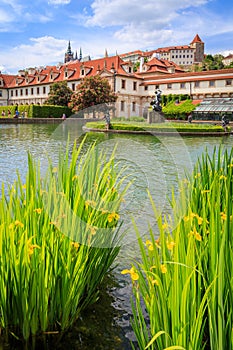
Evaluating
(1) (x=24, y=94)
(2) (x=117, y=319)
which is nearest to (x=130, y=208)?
(2) (x=117, y=319)

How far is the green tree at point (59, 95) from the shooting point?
5275 centimetres

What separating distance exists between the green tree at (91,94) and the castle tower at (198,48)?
7836 centimetres

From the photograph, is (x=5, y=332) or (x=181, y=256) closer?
(x=181, y=256)

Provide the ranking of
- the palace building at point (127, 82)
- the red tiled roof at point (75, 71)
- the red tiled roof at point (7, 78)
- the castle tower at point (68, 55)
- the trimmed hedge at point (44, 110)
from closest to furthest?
the trimmed hedge at point (44, 110) < the palace building at point (127, 82) < the red tiled roof at point (75, 71) < the red tiled roof at point (7, 78) < the castle tower at point (68, 55)

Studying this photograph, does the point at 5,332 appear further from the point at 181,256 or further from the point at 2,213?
the point at 181,256

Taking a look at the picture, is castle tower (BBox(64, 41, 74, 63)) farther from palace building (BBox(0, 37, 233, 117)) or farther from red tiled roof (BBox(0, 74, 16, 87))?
red tiled roof (BBox(0, 74, 16, 87))

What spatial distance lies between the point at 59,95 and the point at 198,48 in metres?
76.0

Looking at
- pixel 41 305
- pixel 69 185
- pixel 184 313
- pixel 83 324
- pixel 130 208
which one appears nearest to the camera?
pixel 184 313

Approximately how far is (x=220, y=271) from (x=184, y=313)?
0.28 metres

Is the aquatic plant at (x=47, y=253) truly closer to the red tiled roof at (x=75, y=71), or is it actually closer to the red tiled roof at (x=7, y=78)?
the red tiled roof at (x=75, y=71)

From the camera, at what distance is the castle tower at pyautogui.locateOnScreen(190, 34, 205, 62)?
114 m

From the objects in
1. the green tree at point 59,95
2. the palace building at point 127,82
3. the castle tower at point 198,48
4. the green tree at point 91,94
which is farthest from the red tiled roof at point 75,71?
the castle tower at point 198,48

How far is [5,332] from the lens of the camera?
249cm

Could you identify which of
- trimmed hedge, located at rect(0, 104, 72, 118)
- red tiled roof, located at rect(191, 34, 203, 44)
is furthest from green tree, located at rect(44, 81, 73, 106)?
red tiled roof, located at rect(191, 34, 203, 44)
